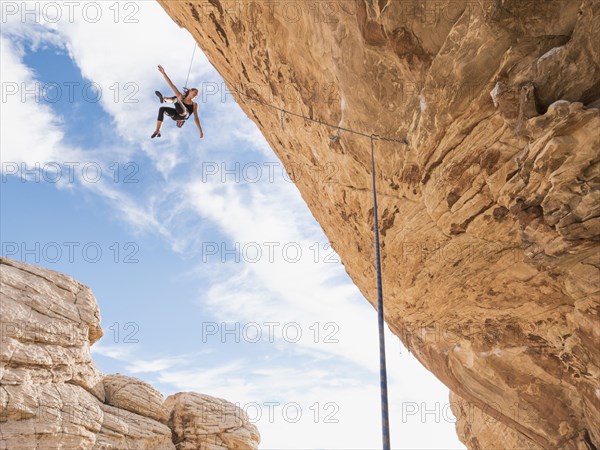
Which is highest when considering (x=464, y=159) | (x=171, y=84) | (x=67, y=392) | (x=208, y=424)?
(x=171, y=84)

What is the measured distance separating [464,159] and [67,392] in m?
16.8

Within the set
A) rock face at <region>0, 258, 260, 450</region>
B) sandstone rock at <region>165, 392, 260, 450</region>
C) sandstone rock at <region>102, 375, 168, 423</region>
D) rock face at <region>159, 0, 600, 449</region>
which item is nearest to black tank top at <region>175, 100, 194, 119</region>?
rock face at <region>159, 0, 600, 449</region>

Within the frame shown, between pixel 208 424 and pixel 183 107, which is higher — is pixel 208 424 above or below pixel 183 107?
below

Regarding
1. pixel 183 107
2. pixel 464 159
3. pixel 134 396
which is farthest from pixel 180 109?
pixel 134 396

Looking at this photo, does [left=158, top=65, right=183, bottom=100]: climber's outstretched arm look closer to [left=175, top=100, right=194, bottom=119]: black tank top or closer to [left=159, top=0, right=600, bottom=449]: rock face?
[left=175, top=100, right=194, bottom=119]: black tank top

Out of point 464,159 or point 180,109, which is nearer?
point 464,159

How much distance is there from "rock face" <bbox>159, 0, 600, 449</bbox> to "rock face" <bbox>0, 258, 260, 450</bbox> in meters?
11.7

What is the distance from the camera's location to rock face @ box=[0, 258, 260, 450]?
15164 mm

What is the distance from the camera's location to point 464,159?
9.07 m

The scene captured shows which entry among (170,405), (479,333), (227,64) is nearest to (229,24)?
(227,64)

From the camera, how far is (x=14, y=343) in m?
15.8

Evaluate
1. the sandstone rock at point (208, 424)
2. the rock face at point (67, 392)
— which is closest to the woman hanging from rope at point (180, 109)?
the rock face at point (67, 392)

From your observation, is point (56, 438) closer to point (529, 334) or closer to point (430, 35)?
point (529, 334)

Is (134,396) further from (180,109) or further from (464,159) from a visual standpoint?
(464,159)
